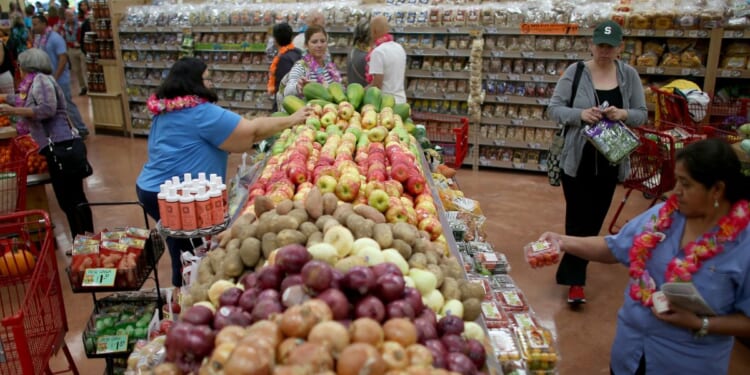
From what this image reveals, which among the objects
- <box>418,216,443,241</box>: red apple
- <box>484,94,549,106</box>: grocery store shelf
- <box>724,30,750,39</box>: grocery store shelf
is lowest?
<box>418,216,443,241</box>: red apple

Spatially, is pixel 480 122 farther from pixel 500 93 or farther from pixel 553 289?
pixel 553 289

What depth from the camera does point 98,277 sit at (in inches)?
110

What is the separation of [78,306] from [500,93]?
5552mm

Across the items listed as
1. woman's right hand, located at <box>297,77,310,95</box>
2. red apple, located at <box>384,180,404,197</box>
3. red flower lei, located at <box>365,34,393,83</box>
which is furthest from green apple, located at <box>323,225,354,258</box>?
red flower lei, located at <box>365,34,393,83</box>

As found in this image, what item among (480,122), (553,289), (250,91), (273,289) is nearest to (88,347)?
(273,289)

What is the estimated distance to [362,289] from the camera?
1688 mm

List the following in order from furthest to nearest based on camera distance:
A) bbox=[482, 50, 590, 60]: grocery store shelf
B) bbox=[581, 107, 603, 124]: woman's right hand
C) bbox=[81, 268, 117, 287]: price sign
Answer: bbox=[482, 50, 590, 60]: grocery store shelf
bbox=[581, 107, 603, 124]: woman's right hand
bbox=[81, 268, 117, 287]: price sign

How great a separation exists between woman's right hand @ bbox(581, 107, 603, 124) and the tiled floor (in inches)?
55.9

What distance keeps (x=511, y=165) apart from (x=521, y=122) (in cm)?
60

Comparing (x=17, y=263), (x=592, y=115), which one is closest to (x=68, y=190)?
(x=17, y=263)

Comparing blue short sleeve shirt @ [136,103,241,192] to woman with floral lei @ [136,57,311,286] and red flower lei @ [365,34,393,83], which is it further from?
red flower lei @ [365,34,393,83]

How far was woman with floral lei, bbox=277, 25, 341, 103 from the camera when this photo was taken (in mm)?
5363

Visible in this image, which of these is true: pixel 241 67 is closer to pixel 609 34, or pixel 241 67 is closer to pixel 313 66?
pixel 313 66

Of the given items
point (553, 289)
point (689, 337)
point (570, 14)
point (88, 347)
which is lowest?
point (553, 289)
